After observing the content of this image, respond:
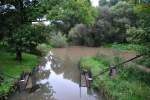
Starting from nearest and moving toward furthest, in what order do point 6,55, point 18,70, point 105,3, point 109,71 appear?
point 109,71 < point 18,70 < point 6,55 < point 105,3

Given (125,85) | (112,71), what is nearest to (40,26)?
(112,71)

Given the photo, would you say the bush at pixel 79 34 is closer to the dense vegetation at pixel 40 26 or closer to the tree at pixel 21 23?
the dense vegetation at pixel 40 26

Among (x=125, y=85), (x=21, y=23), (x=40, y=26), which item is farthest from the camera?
(x=40, y=26)

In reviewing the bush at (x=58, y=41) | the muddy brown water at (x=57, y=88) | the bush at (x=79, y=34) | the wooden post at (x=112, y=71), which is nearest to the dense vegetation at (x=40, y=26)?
the wooden post at (x=112, y=71)

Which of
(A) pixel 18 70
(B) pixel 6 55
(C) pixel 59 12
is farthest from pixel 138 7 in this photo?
(B) pixel 6 55

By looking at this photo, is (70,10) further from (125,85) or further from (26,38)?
(125,85)

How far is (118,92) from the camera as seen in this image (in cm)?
1398

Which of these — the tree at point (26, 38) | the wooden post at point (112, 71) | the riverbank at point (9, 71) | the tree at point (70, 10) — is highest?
the tree at point (70, 10)

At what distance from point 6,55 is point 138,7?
17.3 metres

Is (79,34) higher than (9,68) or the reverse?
higher

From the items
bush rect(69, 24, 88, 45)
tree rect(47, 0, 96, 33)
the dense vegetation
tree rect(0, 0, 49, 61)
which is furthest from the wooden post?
bush rect(69, 24, 88, 45)

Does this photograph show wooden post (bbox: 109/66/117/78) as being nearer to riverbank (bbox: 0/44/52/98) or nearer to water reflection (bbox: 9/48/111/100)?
water reflection (bbox: 9/48/111/100)

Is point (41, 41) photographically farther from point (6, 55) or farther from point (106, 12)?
point (106, 12)

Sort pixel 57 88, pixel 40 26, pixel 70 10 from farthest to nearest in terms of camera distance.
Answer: pixel 40 26, pixel 70 10, pixel 57 88
